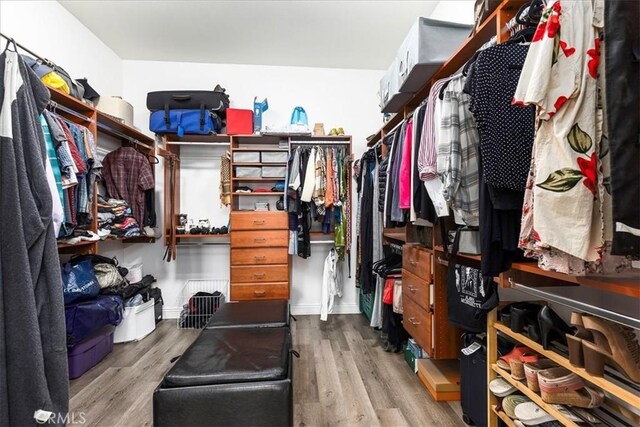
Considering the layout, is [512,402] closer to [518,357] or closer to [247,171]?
[518,357]

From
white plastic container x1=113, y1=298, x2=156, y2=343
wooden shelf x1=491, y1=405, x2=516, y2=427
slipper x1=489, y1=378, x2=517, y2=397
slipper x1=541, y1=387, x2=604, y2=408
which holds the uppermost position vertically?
slipper x1=541, y1=387, x2=604, y2=408

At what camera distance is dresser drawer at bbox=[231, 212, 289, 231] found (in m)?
2.83

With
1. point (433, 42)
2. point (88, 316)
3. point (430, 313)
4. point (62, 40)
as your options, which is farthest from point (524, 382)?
point (62, 40)

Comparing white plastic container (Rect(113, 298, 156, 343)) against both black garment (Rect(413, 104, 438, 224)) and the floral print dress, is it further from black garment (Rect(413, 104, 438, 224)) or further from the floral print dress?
the floral print dress

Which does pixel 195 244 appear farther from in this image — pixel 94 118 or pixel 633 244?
pixel 633 244

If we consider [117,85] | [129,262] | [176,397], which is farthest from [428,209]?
[117,85]

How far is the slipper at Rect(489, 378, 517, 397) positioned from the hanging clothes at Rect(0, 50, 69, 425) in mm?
1802

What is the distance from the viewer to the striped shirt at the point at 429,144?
4.46 feet

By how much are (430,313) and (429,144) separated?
3.06 feet

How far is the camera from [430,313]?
1651mm

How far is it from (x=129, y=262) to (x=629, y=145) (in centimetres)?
374

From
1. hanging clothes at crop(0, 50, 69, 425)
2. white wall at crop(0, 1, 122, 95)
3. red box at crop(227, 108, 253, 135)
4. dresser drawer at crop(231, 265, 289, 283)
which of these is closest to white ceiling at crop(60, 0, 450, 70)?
white wall at crop(0, 1, 122, 95)

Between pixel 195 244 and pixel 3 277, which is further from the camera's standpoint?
pixel 195 244

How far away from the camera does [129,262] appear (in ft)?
10.3
